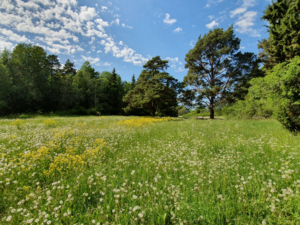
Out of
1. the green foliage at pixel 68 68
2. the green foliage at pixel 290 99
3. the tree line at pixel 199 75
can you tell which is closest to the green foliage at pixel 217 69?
the tree line at pixel 199 75

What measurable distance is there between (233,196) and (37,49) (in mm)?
44612

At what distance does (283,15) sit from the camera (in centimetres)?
1562

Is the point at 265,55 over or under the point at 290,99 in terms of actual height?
over

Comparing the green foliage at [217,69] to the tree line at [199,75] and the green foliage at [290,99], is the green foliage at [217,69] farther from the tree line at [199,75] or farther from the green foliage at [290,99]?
the green foliage at [290,99]

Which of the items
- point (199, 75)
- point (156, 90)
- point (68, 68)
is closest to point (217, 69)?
point (199, 75)

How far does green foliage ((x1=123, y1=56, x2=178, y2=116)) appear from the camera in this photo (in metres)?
26.1

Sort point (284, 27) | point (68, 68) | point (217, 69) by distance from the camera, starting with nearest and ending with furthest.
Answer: point (284, 27) < point (217, 69) < point (68, 68)

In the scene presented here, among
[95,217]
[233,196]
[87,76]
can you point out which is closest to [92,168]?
[95,217]

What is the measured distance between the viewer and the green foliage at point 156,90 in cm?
2611

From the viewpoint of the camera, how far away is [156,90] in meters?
25.9

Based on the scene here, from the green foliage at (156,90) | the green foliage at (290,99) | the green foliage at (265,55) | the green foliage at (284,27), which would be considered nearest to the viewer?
the green foliage at (290,99)

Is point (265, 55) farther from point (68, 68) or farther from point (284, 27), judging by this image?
point (68, 68)

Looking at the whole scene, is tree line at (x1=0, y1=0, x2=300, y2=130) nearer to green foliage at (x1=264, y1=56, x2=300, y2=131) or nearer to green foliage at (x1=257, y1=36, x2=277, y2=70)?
green foliage at (x1=257, y1=36, x2=277, y2=70)

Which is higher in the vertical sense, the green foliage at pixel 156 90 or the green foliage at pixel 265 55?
the green foliage at pixel 265 55
